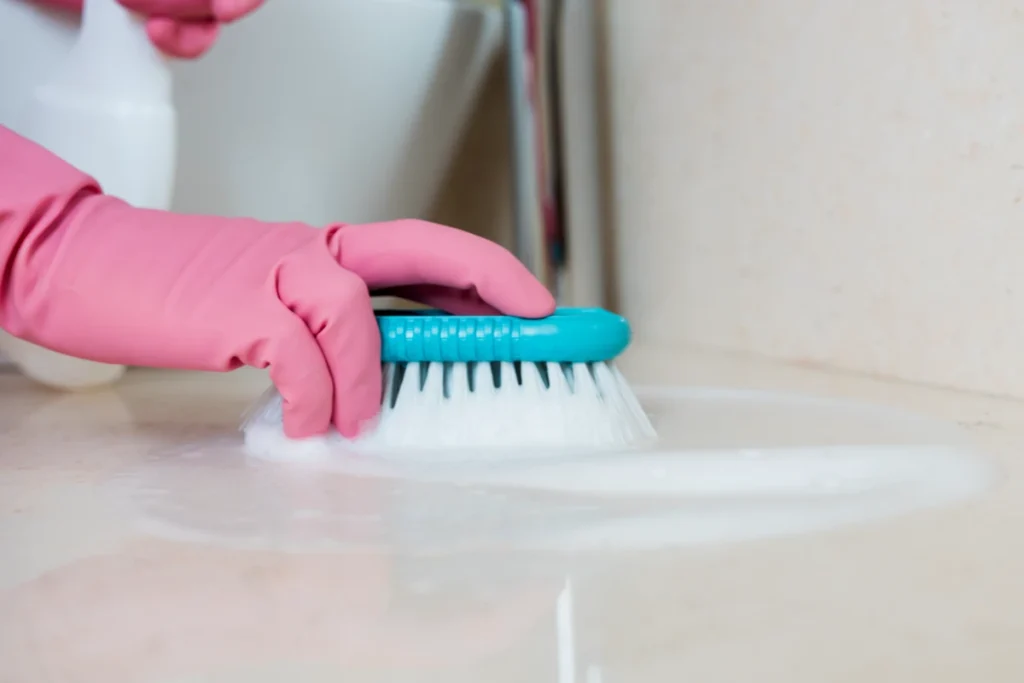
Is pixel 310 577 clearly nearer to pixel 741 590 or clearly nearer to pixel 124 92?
pixel 741 590

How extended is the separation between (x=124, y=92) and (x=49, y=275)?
0.28 metres

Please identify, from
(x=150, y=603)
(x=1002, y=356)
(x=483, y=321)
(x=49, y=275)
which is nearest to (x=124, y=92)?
(x=49, y=275)

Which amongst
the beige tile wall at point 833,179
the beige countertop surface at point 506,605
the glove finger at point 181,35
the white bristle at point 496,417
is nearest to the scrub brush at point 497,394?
the white bristle at point 496,417

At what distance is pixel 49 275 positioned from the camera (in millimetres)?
410

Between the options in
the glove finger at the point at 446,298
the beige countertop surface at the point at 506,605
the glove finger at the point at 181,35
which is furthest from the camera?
the glove finger at the point at 181,35

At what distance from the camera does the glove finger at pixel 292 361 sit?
1.29 ft

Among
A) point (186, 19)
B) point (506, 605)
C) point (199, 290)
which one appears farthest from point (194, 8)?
point (506, 605)

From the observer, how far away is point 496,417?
427 mm

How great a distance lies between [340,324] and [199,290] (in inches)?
3.0

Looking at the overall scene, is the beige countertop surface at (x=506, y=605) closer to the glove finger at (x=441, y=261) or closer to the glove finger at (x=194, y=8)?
the glove finger at (x=441, y=261)

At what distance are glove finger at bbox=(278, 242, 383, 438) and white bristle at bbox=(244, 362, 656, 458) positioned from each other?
20mm

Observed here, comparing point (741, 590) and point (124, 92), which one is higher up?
point (124, 92)

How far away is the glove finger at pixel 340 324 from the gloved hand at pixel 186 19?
27cm

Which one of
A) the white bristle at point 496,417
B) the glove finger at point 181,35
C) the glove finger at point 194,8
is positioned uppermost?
the glove finger at point 194,8
